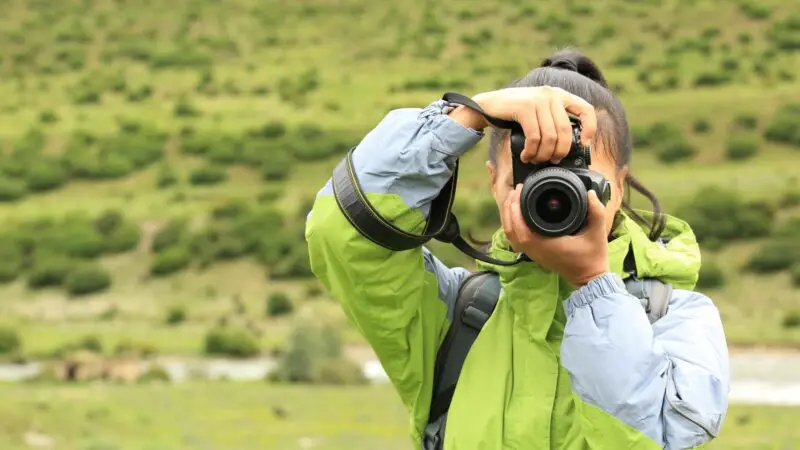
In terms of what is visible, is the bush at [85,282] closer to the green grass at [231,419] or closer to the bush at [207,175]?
the bush at [207,175]

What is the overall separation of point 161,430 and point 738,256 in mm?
22056

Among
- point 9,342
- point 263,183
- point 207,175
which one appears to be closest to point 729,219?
point 9,342

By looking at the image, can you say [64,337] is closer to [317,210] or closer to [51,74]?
[317,210]

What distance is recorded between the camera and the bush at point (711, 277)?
3015 cm

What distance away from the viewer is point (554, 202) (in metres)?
2.70

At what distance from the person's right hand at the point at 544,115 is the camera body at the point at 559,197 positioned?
0.12 feet

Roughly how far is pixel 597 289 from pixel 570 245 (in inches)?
4.7

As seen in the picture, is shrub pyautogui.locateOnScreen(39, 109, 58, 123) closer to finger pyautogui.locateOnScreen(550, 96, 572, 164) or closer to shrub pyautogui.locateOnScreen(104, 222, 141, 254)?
shrub pyautogui.locateOnScreen(104, 222, 141, 254)

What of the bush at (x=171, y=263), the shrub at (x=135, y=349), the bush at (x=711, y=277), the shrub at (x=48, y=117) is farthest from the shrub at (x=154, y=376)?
the shrub at (x=48, y=117)

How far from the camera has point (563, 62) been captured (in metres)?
3.25

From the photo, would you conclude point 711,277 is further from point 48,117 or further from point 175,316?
point 48,117

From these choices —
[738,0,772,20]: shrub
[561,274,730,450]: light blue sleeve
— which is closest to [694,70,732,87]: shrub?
[738,0,772,20]: shrub

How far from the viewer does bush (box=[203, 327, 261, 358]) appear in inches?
1045

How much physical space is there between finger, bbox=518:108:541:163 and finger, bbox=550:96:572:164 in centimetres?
4
